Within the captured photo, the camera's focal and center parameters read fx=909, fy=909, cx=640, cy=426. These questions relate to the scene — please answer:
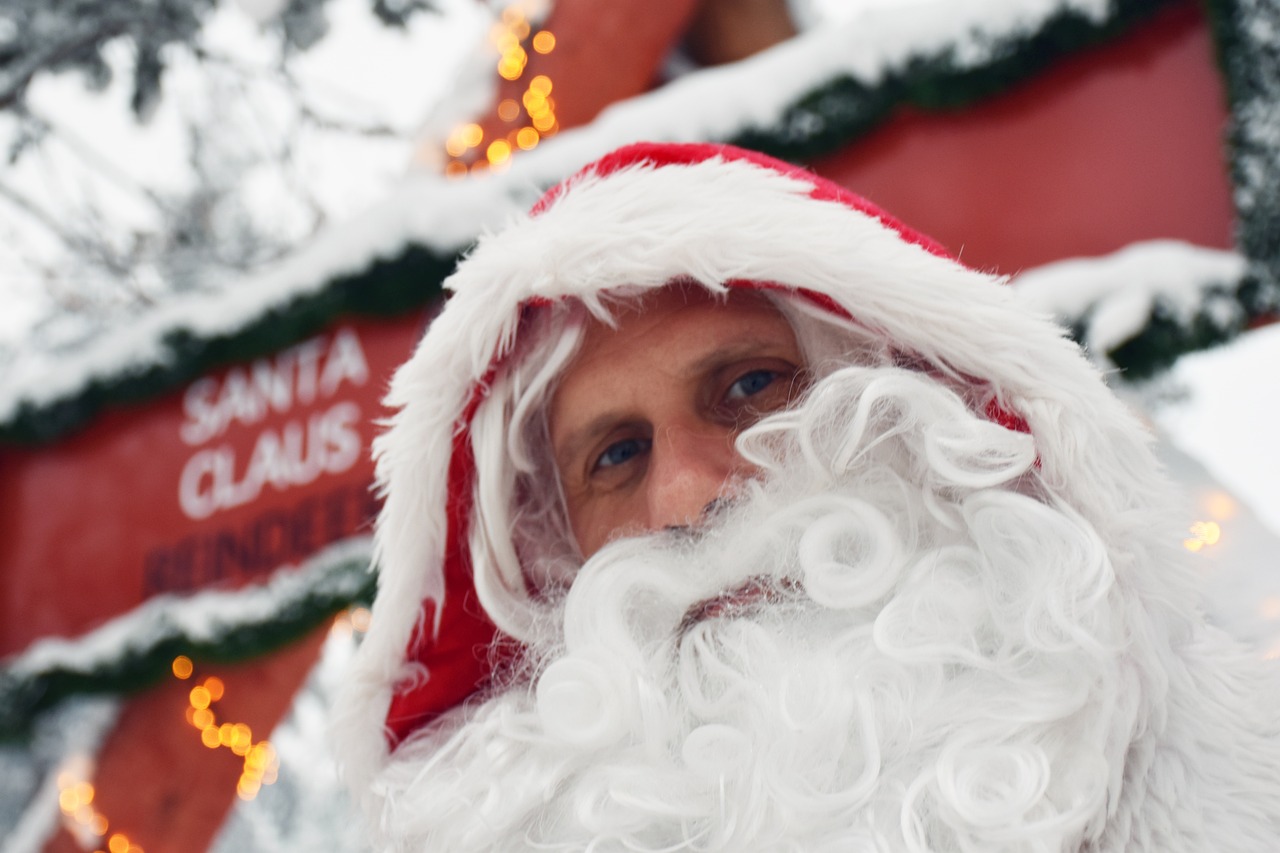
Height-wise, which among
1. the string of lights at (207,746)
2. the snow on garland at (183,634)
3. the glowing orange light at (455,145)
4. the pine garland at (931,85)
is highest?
the glowing orange light at (455,145)

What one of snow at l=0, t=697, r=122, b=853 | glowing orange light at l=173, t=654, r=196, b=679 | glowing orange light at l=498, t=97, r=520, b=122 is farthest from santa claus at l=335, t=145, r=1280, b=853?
snow at l=0, t=697, r=122, b=853

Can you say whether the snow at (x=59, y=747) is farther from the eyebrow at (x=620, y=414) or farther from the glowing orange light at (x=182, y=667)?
the eyebrow at (x=620, y=414)

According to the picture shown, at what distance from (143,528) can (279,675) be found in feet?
2.48

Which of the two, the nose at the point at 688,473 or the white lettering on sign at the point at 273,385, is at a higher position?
the nose at the point at 688,473

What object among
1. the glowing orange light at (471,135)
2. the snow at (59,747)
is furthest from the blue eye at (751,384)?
the snow at (59,747)

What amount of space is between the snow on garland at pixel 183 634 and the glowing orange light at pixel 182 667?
0.03m

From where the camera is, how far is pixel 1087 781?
0.61m

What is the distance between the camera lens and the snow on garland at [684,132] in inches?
74.7

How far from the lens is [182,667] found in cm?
277

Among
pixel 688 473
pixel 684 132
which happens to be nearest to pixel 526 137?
pixel 684 132

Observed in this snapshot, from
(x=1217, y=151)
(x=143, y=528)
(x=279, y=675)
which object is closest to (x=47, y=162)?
(x=143, y=528)

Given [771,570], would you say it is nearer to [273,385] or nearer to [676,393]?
[676,393]

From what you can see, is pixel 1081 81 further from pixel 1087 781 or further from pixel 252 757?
pixel 252 757

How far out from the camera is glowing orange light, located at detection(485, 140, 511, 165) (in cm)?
269
